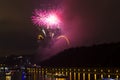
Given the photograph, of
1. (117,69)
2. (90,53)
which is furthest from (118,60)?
(90,53)

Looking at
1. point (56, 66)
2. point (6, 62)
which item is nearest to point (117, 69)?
point (56, 66)

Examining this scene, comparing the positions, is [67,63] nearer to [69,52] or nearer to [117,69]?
[69,52]

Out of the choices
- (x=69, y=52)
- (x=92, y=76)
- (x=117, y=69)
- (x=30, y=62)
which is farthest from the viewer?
(x=69, y=52)

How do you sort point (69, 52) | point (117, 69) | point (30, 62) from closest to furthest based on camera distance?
point (117, 69) < point (30, 62) < point (69, 52)

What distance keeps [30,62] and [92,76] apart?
47.7 feet

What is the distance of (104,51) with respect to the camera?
95.9m

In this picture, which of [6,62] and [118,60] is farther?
[6,62]

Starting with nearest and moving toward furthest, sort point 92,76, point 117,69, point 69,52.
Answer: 1. point 117,69
2. point 92,76
3. point 69,52

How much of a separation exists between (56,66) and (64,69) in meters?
5.68

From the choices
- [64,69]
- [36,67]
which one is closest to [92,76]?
[64,69]

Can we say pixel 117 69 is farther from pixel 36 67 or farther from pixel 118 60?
pixel 36 67

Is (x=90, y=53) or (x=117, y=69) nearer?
(x=117, y=69)

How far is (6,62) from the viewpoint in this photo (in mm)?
106750

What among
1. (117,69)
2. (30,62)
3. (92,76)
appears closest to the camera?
(117,69)
